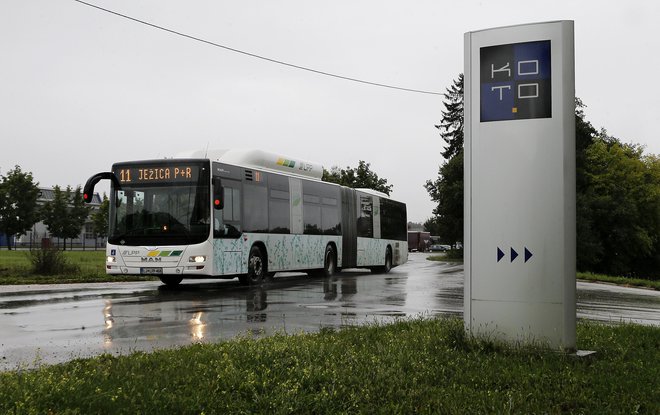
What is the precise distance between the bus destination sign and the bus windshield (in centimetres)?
8

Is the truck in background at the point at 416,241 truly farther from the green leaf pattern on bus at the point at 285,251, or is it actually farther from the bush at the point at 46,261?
the bush at the point at 46,261

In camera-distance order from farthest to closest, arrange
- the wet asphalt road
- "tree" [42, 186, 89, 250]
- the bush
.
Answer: "tree" [42, 186, 89, 250]
the bush
the wet asphalt road

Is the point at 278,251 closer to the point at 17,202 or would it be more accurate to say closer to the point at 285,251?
the point at 285,251

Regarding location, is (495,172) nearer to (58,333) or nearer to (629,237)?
(58,333)

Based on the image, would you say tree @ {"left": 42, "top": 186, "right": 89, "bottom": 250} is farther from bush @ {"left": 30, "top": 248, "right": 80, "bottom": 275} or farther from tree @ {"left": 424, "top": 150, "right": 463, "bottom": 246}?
bush @ {"left": 30, "top": 248, "right": 80, "bottom": 275}

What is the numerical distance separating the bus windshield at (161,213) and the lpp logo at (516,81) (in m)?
10.6

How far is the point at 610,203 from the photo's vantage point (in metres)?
64.1

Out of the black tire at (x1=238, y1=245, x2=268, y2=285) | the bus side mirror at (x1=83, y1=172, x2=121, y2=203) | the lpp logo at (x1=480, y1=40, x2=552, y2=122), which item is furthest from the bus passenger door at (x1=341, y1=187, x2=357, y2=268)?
the lpp logo at (x1=480, y1=40, x2=552, y2=122)

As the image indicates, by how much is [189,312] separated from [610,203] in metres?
59.0

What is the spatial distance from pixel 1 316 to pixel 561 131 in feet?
29.2

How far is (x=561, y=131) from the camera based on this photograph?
7.20 metres

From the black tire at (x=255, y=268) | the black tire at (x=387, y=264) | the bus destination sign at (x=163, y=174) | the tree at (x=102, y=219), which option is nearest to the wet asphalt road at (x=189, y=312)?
the black tire at (x=255, y=268)

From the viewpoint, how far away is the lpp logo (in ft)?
24.0

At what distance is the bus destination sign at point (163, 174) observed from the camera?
1722 centimetres
